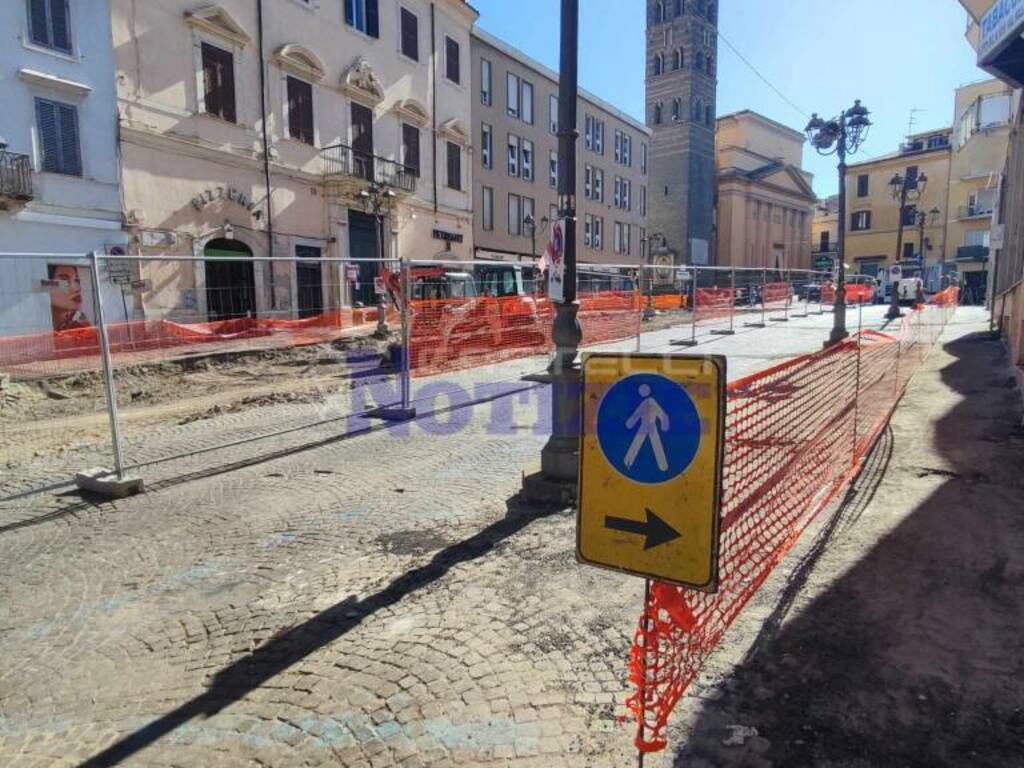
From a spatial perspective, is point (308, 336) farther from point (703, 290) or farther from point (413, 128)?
point (413, 128)

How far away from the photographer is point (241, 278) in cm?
2162

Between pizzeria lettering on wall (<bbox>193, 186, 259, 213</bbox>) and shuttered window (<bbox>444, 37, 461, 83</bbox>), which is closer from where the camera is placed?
pizzeria lettering on wall (<bbox>193, 186, 259, 213</bbox>)

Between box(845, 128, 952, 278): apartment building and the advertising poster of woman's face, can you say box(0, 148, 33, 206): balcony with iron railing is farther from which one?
box(845, 128, 952, 278): apartment building

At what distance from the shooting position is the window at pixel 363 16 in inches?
1017

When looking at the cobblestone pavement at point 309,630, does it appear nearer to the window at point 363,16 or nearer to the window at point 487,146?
the window at point 363,16

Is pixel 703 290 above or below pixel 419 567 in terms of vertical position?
above

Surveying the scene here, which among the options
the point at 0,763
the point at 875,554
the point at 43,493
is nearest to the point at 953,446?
the point at 875,554

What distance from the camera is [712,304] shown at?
20953 millimetres

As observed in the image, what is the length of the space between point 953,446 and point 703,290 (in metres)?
15.0

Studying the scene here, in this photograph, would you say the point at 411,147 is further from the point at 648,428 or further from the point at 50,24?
the point at 648,428

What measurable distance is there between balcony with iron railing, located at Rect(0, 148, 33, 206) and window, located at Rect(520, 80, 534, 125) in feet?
97.3

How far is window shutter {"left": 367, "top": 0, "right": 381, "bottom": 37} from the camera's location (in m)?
26.7

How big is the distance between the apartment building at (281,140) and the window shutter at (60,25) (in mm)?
1386

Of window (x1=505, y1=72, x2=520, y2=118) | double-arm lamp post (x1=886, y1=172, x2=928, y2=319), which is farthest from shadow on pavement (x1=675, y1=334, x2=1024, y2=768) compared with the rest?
window (x1=505, y1=72, x2=520, y2=118)
